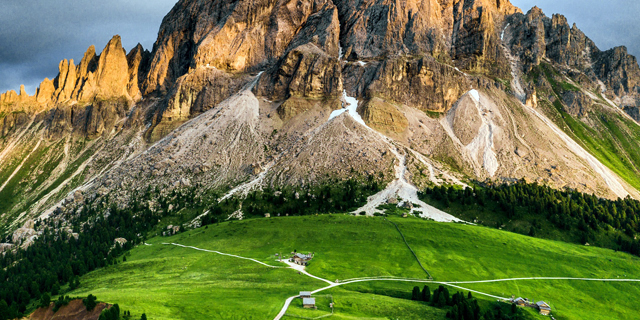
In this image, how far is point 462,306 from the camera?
5391 cm

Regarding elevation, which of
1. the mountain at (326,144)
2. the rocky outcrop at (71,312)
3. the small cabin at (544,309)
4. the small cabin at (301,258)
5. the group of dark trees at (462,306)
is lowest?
the small cabin at (544,309)

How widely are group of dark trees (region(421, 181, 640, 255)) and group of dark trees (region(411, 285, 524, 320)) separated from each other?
60.5 meters

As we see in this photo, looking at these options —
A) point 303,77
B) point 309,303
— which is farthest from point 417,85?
point 309,303

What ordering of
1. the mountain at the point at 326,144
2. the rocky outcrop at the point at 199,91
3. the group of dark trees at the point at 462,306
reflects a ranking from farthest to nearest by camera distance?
the rocky outcrop at the point at 199,91 < the mountain at the point at 326,144 < the group of dark trees at the point at 462,306

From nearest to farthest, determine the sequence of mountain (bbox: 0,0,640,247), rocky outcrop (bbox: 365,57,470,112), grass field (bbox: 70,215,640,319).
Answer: grass field (bbox: 70,215,640,319), mountain (bbox: 0,0,640,247), rocky outcrop (bbox: 365,57,470,112)

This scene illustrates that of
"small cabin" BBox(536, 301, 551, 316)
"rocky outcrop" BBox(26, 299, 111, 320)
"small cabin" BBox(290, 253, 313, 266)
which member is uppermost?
"rocky outcrop" BBox(26, 299, 111, 320)

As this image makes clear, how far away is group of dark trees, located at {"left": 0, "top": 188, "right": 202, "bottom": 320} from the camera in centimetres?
7662

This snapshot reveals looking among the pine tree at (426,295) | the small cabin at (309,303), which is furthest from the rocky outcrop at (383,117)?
the small cabin at (309,303)

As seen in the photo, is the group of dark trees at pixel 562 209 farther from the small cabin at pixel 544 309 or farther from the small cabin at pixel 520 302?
the small cabin at pixel 544 309

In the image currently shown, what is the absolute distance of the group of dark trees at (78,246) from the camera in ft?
251

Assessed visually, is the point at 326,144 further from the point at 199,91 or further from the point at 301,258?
the point at 301,258

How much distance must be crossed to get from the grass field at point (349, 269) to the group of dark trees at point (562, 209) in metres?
13.3

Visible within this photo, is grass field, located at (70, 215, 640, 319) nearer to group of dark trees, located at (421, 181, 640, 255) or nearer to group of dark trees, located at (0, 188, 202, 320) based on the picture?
group of dark trees, located at (0, 188, 202, 320)

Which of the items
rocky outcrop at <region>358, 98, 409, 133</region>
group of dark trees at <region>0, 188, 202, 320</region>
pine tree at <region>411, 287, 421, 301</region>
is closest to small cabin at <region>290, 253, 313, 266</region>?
pine tree at <region>411, 287, 421, 301</region>
